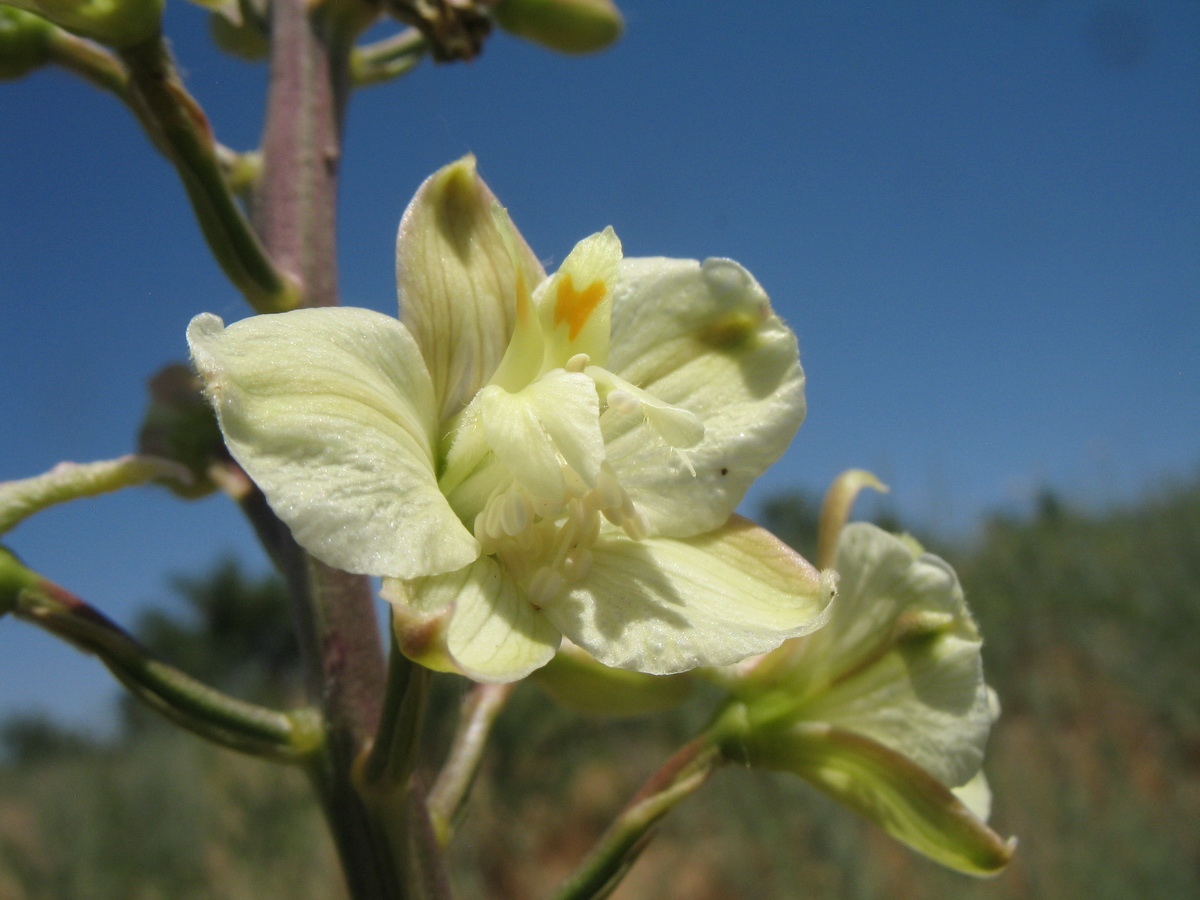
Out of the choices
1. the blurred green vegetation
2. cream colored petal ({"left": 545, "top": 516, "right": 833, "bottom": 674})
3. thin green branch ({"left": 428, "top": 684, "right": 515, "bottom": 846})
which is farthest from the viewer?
the blurred green vegetation

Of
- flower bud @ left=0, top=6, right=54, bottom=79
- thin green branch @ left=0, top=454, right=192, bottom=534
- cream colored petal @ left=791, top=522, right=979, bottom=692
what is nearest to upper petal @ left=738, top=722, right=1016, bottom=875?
cream colored petal @ left=791, top=522, right=979, bottom=692

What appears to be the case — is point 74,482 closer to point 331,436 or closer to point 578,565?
point 331,436

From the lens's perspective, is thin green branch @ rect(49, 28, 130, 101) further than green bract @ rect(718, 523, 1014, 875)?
Yes

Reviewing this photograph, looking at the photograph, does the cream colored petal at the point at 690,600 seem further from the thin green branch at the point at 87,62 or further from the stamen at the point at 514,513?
the thin green branch at the point at 87,62

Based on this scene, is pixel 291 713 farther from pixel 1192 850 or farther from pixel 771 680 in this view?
pixel 1192 850

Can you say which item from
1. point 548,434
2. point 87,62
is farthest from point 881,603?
point 87,62

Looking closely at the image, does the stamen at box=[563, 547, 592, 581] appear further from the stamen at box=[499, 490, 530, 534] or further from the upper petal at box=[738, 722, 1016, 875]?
the upper petal at box=[738, 722, 1016, 875]

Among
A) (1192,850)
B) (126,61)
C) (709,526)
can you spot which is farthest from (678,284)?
(1192,850)
